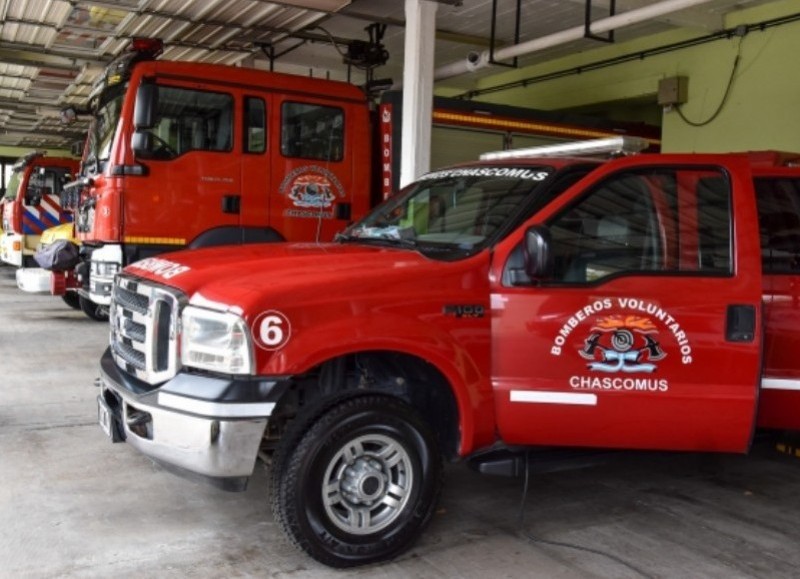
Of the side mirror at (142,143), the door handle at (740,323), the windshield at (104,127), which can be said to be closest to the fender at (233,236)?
the side mirror at (142,143)

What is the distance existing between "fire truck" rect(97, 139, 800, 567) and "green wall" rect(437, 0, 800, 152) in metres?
7.02

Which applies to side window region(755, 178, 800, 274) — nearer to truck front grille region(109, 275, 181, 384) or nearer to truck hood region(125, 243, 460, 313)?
truck hood region(125, 243, 460, 313)

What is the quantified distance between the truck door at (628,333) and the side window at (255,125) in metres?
4.79

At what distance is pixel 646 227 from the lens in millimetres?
3906

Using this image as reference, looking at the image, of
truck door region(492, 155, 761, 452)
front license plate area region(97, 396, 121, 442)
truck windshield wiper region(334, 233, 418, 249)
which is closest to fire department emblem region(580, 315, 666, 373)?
truck door region(492, 155, 761, 452)

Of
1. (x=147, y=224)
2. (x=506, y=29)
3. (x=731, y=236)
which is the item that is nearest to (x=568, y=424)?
(x=731, y=236)

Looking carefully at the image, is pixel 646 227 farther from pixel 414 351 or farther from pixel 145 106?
pixel 145 106

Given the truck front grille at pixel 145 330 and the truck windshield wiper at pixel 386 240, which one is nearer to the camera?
the truck front grille at pixel 145 330

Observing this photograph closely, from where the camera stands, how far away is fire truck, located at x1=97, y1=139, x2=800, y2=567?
11.1 ft

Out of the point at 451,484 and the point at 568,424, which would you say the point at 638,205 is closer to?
the point at 568,424

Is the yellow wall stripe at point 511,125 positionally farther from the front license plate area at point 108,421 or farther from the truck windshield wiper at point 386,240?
the front license plate area at point 108,421

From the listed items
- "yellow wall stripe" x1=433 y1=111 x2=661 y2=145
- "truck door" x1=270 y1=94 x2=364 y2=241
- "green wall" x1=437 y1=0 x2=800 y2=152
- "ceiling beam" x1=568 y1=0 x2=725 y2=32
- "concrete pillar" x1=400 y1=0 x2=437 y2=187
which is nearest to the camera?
"truck door" x1=270 y1=94 x2=364 y2=241

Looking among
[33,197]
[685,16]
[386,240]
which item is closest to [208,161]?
[386,240]

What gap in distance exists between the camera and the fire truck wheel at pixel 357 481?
11.2 ft
